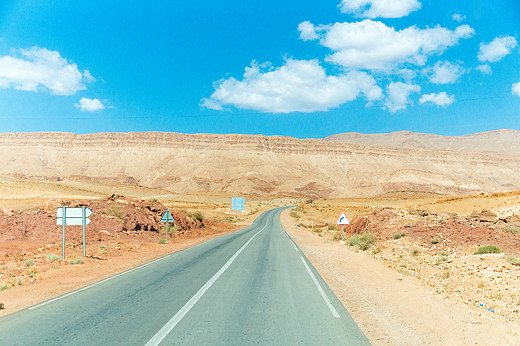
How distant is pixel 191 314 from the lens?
6.93m

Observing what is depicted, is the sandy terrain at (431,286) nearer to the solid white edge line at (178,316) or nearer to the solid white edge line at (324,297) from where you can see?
the solid white edge line at (324,297)

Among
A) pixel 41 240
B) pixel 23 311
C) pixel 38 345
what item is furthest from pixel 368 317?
pixel 41 240

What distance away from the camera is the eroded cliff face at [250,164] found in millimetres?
144500

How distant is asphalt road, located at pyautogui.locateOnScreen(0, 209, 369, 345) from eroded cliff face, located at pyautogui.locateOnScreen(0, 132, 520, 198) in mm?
128707

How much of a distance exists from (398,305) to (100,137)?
182 metres

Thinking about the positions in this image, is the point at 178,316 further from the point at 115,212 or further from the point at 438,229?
the point at 115,212

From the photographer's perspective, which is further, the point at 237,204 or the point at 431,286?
the point at 237,204

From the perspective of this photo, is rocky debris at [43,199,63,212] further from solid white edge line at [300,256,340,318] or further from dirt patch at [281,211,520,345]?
dirt patch at [281,211,520,345]

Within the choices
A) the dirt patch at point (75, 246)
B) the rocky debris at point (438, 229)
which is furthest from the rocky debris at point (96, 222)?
the rocky debris at point (438, 229)

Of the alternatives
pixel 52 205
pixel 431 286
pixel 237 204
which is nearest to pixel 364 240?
pixel 431 286

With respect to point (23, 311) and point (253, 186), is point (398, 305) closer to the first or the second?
point (23, 311)

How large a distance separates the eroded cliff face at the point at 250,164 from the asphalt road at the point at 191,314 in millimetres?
128707

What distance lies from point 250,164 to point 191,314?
500 feet

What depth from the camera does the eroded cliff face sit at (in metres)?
144
